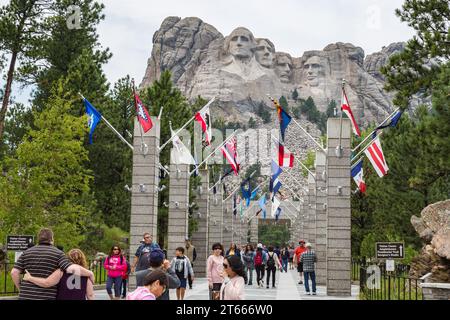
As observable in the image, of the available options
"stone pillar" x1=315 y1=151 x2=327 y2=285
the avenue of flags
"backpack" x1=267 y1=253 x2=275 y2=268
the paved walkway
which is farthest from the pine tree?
"stone pillar" x1=315 y1=151 x2=327 y2=285

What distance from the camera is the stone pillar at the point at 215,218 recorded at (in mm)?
48062

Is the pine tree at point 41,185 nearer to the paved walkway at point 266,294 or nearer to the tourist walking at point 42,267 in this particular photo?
the paved walkway at point 266,294

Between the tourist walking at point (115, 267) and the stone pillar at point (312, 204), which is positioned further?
the stone pillar at point (312, 204)

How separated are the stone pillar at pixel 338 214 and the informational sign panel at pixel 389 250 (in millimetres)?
3422

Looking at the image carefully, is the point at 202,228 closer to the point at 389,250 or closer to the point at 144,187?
the point at 144,187

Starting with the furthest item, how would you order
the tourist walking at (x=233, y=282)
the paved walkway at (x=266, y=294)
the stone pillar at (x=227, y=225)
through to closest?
the stone pillar at (x=227, y=225) → the paved walkway at (x=266, y=294) → the tourist walking at (x=233, y=282)

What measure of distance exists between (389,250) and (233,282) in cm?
1505

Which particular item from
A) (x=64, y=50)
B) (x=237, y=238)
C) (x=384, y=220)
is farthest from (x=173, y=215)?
(x=237, y=238)

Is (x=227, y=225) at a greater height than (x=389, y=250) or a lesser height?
greater

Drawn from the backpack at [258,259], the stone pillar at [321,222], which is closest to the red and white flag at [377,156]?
the backpack at [258,259]

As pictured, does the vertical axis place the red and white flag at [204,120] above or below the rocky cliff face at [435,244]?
above

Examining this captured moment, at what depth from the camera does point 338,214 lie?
26.8m

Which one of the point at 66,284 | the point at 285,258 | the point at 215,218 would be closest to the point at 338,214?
the point at 66,284

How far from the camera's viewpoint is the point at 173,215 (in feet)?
111
